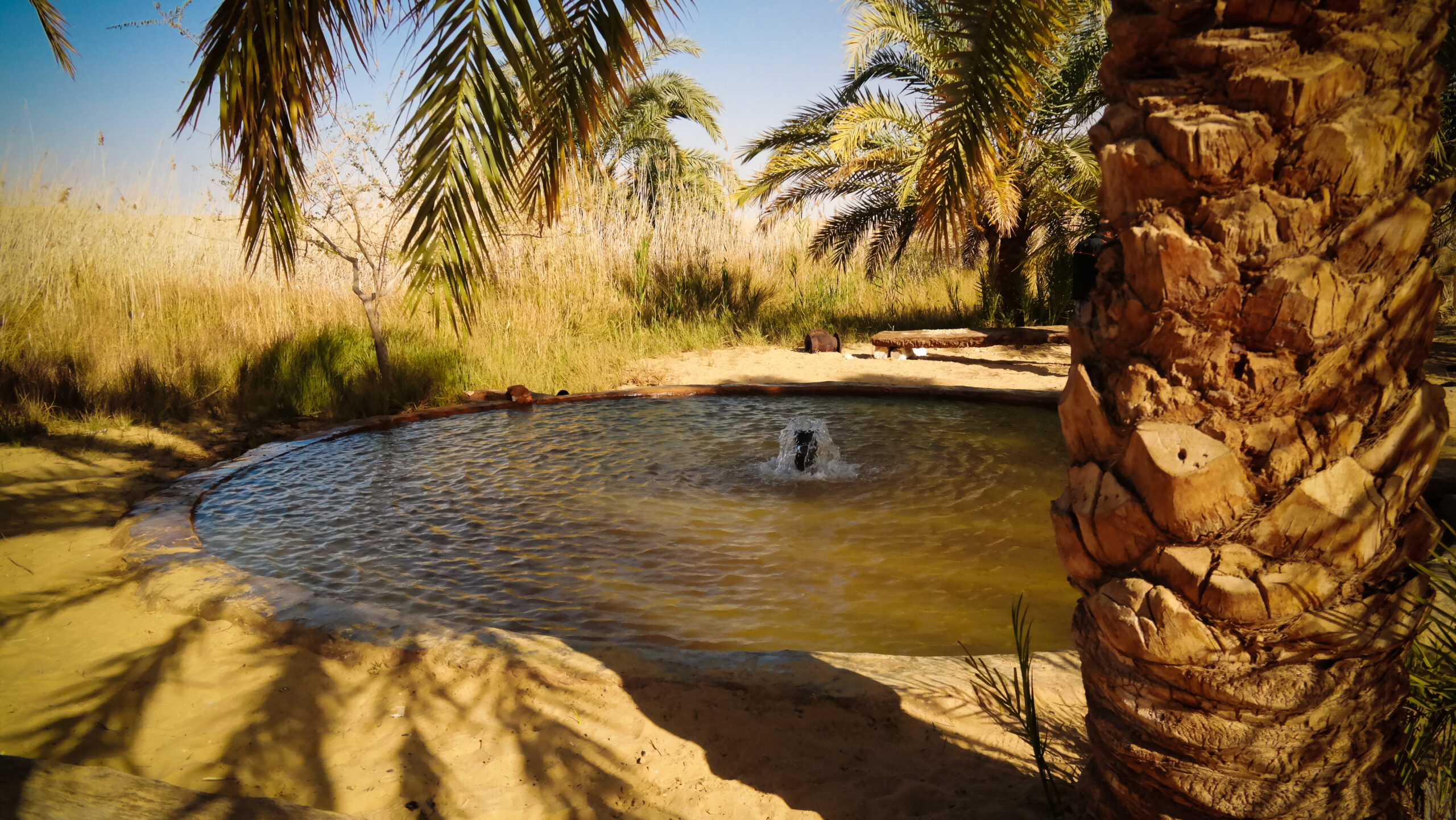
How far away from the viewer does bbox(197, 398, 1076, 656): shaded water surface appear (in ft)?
10.9

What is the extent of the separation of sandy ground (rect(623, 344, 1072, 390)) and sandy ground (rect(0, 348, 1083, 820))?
5.91 metres

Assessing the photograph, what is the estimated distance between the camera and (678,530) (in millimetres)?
4371

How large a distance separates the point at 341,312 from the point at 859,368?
6.33 metres

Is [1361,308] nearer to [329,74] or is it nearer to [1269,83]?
[1269,83]

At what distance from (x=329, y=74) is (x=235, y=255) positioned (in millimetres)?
9894

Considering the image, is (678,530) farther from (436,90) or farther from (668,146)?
(668,146)

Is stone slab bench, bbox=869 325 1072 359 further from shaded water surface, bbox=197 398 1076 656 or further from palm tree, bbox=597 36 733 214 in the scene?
palm tree, bbox=597 36 733 214

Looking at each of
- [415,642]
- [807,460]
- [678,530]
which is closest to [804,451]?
[807,460]

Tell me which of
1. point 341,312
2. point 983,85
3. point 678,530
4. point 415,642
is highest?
point 983,85

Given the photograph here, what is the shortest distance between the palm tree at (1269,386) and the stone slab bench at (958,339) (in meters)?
9.18

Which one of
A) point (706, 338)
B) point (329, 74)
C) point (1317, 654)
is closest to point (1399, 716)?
point (1317, 654)

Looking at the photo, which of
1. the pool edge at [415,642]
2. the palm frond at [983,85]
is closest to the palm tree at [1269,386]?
the pool edge at [415,642]

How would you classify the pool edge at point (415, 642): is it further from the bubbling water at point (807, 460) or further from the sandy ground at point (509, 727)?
the bubbling water at point (807, 460)

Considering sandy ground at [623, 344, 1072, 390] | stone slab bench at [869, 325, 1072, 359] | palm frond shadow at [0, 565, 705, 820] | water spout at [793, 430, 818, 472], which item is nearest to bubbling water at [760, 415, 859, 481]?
water spout at [793, 430, 818, 472]
